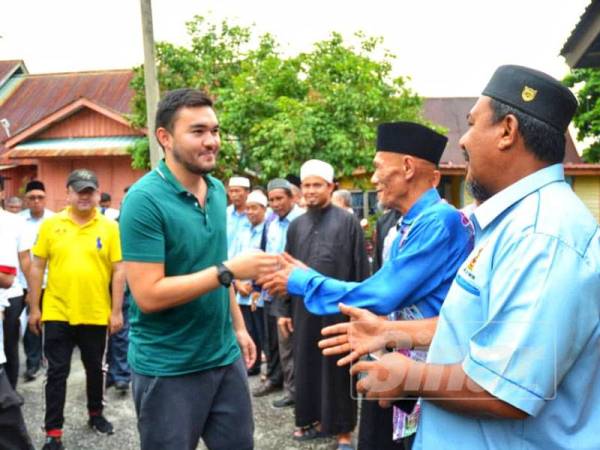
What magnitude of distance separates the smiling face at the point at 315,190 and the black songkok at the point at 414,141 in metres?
2.10

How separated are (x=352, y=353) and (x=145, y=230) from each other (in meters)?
1.09

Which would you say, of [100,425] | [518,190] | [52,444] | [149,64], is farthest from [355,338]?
[149,64]

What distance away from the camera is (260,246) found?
23.0ft

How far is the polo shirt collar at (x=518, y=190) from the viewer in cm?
155

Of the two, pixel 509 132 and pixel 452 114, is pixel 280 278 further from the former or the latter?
pixel 452 114

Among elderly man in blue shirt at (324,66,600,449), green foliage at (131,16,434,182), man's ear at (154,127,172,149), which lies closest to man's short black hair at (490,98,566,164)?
elderly man in blue shirt at (324,66,600,449)

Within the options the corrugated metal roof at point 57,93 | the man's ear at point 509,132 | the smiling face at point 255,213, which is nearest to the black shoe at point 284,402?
the smiling face at point 255,213

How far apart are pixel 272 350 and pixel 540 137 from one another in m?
5.54

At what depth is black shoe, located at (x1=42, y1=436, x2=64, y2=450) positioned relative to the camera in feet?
16.0

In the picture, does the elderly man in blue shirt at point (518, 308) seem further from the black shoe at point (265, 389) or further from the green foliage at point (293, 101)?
the green foliage at point (293, 101)

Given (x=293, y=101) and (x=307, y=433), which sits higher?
(x=293, y=101)

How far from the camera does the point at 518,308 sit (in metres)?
1.37

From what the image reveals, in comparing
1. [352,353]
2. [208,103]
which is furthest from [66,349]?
[352,353]

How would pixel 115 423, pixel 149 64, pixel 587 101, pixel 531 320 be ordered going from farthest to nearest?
1. pixel 587 101
2. pixel 149 64
3. pixel 115 423
4. pixel 531 320
